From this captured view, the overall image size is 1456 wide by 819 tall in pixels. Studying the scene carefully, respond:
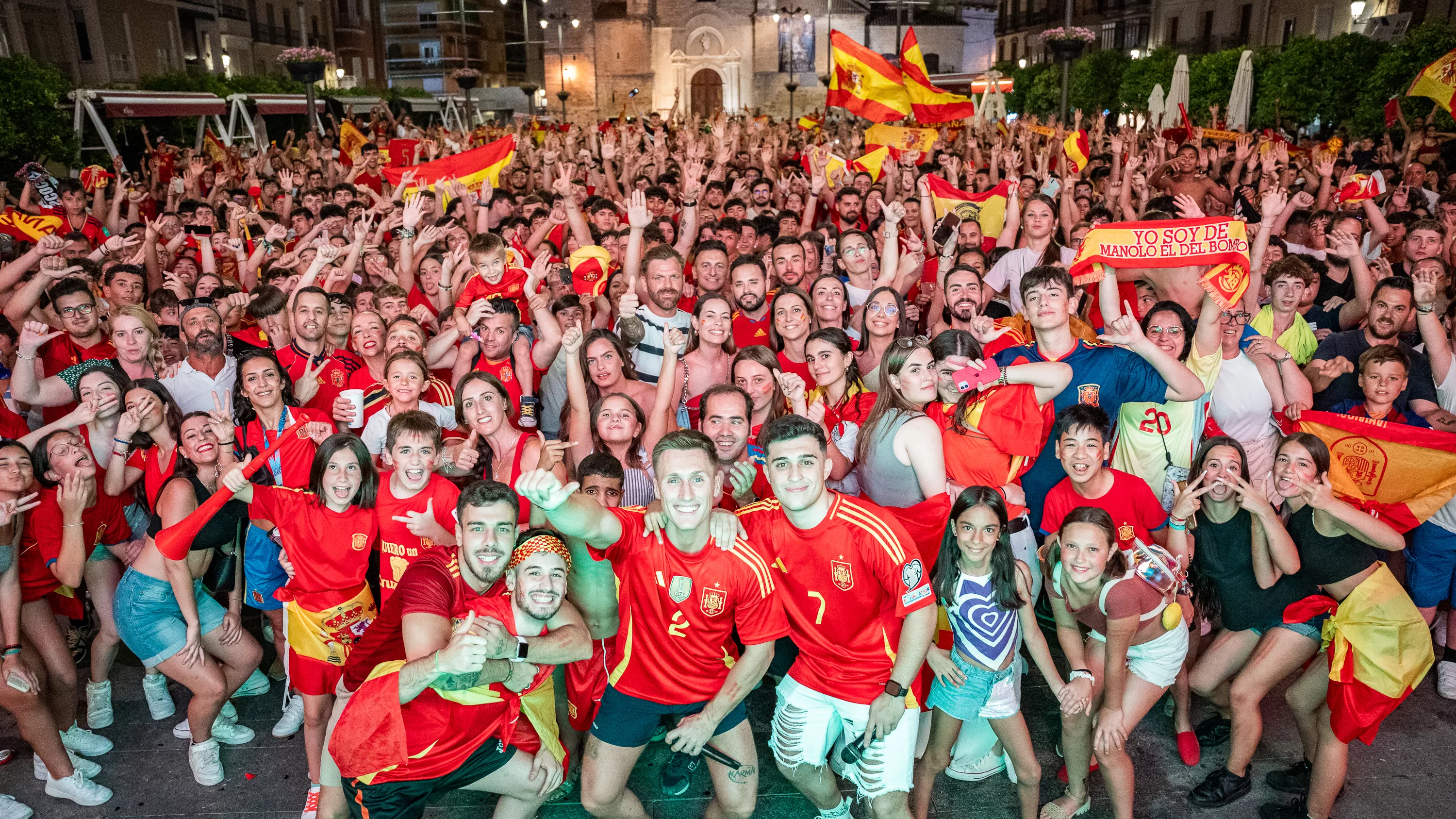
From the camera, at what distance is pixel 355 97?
27.8 meters

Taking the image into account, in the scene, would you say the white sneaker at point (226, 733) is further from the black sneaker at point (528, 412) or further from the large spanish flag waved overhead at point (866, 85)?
the large spanish flag waved overhead at point (866, 85)

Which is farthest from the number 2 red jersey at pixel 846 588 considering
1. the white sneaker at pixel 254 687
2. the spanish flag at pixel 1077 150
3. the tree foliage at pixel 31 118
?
the tree foliage at pixel 31 118

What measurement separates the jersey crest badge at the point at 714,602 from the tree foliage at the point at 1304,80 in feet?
48.0

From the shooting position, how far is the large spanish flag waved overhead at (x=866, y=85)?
12984mm

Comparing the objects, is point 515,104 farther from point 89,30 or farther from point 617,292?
point 617,292

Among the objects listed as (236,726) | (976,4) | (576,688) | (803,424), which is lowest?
(236,726)

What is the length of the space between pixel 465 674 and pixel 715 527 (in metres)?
1.00

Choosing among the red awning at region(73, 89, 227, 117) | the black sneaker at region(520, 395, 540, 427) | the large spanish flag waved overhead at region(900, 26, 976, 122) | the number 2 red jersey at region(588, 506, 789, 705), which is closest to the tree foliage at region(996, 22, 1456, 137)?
the large spanish flag waved overhead at region(900, 26, 976, 122)

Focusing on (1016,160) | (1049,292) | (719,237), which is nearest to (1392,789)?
(1049,292)

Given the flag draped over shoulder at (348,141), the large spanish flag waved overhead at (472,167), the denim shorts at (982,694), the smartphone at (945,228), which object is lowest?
the denim shorts at (982,694)

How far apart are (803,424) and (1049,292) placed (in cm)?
167

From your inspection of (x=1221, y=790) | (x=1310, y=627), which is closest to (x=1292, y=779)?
(x=1221, y=790)

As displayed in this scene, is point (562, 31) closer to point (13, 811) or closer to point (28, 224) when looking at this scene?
point (28, 224)

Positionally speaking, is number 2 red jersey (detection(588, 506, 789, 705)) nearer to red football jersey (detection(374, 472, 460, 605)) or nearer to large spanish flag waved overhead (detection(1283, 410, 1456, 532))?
red football jersey (detection(374, 472, 460, 605))
